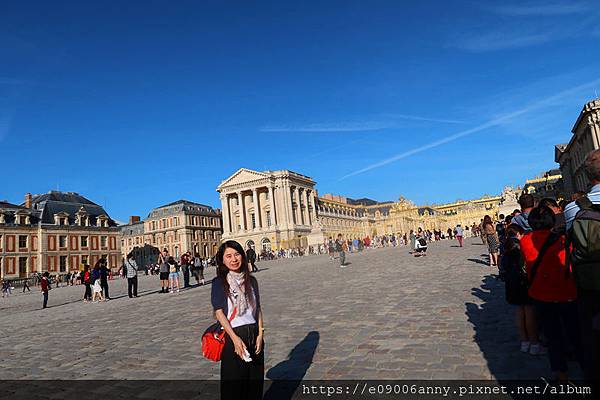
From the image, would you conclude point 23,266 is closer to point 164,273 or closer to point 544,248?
point 164,273

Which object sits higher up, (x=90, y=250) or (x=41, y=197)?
(x=41, y=197)

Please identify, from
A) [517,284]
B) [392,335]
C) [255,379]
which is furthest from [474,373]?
[255,379]

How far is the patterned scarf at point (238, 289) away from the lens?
10.8ft

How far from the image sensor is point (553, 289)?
157 inches

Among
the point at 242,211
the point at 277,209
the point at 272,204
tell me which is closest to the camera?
the point at 277,209

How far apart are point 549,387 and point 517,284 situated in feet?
5.06

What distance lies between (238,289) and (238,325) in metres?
0.28

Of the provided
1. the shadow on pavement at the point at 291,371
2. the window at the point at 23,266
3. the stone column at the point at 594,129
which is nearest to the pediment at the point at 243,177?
the window at the point at 23,266

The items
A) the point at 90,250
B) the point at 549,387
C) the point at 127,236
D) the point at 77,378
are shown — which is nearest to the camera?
the point at 549,387

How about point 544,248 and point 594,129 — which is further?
point 594,129

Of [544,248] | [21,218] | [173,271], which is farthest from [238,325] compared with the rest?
[21,218]

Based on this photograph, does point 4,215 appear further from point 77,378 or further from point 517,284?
point 517,284

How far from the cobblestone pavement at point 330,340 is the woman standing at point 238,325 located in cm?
180

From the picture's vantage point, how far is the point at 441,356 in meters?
5.05
